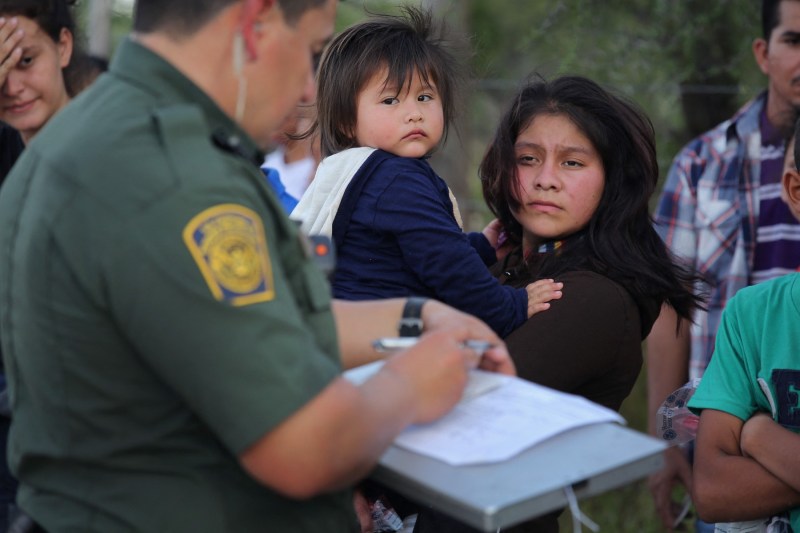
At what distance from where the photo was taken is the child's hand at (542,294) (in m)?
2.68

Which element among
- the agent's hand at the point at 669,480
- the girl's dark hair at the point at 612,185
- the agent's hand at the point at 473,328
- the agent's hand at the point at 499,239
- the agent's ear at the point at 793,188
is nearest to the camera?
the agent's hand at the point at 473,328

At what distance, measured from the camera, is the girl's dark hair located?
110 inches

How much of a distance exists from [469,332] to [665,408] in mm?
1330

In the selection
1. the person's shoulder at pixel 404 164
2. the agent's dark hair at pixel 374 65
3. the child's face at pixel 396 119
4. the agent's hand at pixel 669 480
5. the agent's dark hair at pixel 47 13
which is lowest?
the agent's hand at pixel 669 480

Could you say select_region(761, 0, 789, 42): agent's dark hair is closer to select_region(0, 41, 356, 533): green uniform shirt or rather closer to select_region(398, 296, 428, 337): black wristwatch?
select_region(398, 296, 428, 337): black wristwatch

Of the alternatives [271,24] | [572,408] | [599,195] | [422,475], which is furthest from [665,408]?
[271,24]

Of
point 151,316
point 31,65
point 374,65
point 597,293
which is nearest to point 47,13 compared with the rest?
point 31,65

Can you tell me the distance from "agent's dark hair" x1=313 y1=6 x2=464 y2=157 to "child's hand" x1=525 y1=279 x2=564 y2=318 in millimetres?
603

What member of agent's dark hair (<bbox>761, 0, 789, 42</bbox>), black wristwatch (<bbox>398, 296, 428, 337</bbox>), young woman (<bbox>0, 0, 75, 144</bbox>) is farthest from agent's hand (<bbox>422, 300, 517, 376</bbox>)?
agent's dark hair (<bbox>761, 0, 789, 42</bbox>)

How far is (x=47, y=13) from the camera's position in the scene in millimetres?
3656

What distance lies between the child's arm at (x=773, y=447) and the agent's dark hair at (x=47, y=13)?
8.63ft

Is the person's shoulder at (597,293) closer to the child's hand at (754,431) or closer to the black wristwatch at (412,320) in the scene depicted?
the child's hand at (754,431)

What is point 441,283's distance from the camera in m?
2.69

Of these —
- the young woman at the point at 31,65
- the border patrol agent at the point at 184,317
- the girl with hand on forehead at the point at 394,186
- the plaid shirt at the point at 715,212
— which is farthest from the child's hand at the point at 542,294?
the young woman at the point at 31,65
